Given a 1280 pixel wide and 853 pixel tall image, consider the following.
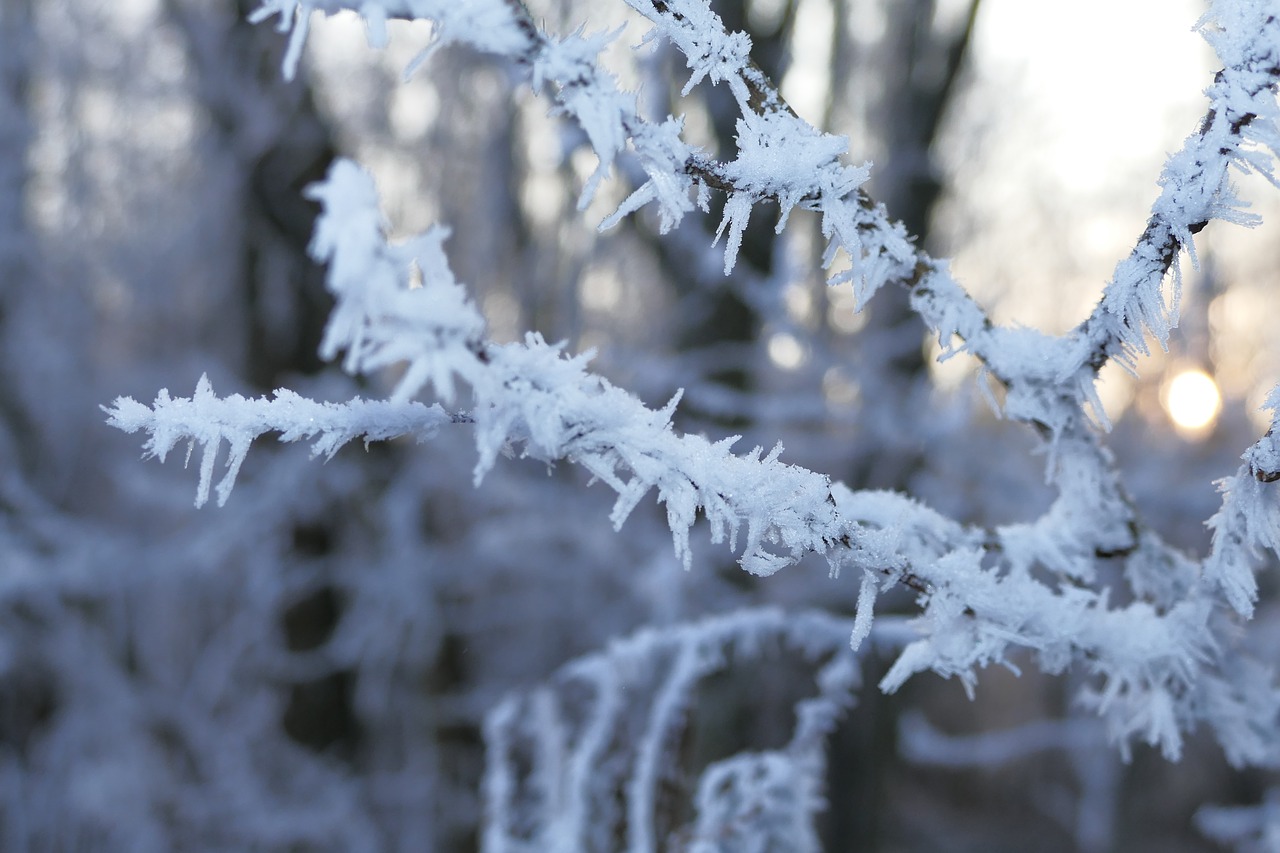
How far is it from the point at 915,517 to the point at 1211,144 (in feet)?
1.42

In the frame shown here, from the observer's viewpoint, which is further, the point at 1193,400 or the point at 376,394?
the point at 1193,400

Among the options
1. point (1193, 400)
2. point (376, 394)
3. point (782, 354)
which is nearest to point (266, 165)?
point (376, 394)

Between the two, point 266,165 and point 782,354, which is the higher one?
point 266,165

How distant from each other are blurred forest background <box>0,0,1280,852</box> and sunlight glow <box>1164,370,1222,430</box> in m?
0.10

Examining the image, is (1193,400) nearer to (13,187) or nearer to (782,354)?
(782,354)

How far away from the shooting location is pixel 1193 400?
8.45 meters

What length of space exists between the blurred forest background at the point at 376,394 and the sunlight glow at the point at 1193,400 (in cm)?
10

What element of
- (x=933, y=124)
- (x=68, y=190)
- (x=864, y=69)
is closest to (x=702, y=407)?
(x=933, y=124)

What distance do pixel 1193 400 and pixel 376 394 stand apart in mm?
7460

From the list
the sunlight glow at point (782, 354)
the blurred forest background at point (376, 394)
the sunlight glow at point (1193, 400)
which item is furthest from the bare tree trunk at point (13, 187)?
the sunlight glow at point (1193, 400)

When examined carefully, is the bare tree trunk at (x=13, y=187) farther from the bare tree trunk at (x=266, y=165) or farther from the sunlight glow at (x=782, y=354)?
the sunlight glow at (x=782, y=354)

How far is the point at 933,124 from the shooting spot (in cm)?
456

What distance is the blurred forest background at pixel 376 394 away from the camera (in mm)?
4133

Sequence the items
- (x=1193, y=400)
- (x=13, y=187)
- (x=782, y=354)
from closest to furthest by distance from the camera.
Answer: (x=782, y=354) → (x=13, y=187) → (x=1193, y=400)
